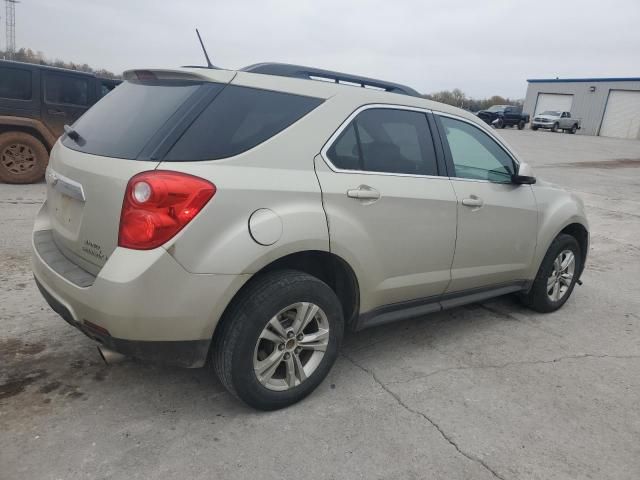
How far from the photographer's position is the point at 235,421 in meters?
2.57

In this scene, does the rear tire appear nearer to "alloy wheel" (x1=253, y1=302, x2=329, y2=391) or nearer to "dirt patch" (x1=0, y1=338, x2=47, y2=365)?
"dirt patch" (x1=0, y1=338, x2=47, y2=365)

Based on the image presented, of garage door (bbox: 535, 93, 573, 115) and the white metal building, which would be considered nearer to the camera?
the white metal building

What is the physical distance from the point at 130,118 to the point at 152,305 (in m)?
1.01

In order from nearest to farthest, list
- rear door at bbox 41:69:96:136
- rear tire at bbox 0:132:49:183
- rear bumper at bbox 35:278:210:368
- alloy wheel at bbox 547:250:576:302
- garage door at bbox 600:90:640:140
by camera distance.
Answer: rear bumper at bbox 35:278:210:368
alloy wheel at bbox 547:250:576:302
rear tire at bbox 0:132:49:183
rear door at bbox 41:69:96:136
garage door at bbox 600:90:640:140

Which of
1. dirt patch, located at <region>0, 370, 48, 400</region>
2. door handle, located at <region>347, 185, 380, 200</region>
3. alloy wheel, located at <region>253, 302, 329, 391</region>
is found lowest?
dirt patch, located at <region>0, 370, 48, 400</region>

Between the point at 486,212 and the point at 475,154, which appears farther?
the point at 475,154

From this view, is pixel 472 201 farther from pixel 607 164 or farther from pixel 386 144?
pixel 607 164

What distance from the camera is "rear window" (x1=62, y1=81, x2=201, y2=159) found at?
240cm

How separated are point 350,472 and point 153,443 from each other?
3.06ft

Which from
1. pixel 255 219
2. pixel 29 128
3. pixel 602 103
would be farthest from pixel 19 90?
pixel 602 103

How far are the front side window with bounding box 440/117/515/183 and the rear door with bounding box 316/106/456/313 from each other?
9.1 inches

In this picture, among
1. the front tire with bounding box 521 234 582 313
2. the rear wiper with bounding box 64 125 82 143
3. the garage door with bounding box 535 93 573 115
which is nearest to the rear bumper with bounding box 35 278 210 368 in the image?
the rear wiper with bounding box 64 125 82 143

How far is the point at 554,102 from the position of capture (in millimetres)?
47906

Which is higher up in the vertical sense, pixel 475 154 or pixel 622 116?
pixel 622 116
